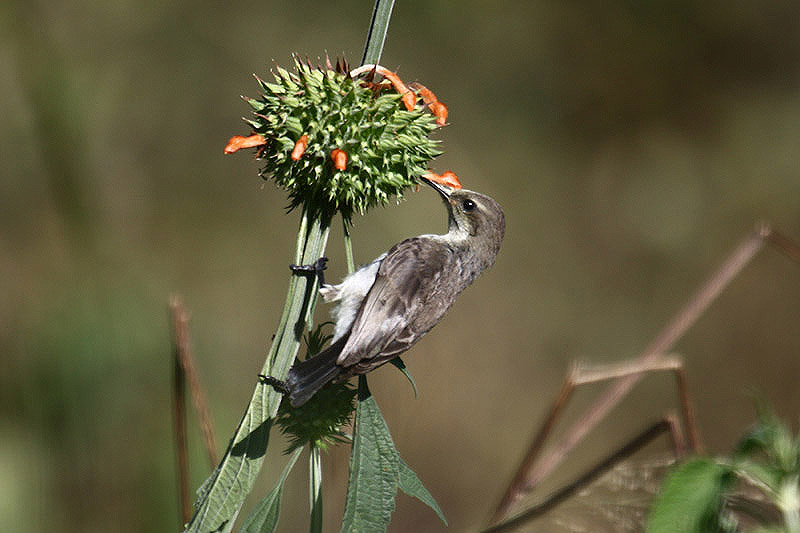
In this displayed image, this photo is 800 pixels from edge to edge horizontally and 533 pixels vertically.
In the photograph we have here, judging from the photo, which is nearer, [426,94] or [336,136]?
[336,136]

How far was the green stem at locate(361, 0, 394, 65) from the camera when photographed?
1.50 metres

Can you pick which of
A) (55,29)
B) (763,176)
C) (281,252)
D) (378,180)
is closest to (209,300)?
(281,252)

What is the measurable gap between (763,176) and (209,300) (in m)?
4.11

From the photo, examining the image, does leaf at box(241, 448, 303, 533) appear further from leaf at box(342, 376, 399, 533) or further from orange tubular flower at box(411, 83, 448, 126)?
orange tubular flower at box(411, 83, 448, 126)

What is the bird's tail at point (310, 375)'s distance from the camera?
1.55 meters

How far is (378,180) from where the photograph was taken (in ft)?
5.30

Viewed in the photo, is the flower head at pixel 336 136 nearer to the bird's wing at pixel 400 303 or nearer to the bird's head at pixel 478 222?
the bird's wing at pixel 400 303

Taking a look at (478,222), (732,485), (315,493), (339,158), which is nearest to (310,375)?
(315,493)

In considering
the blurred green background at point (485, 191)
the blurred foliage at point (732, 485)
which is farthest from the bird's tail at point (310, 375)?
the blurred green background at point (485, 191)

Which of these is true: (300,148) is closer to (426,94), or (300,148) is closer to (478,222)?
(426,94)

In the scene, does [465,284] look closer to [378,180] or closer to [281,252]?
[378,180]

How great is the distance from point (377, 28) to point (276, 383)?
2.52 ft

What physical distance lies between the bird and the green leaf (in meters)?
0.73

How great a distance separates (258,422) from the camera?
1.50 metres
